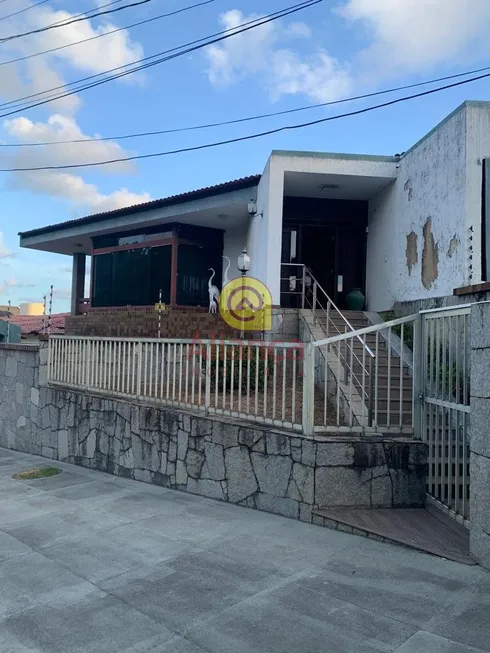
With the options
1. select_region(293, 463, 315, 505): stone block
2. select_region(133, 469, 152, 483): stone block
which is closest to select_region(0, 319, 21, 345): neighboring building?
select_region(133, 469, 152, 483): stone block

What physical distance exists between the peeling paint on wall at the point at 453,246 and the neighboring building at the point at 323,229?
2 centimetres

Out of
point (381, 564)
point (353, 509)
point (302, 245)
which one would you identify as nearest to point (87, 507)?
point (353, 509)

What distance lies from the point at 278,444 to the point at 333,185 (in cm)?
750

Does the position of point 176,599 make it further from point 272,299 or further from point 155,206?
point 155,206

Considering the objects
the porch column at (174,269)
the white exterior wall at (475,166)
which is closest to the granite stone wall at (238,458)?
the white exterior wall at (475,166)

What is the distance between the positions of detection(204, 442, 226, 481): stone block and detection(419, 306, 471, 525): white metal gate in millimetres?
2165

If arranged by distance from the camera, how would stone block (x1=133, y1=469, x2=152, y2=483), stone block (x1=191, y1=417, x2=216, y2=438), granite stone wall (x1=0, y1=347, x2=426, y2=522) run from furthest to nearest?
stone block (x1=133, y1=469, x2=152, y2=483), stone block (x1=191, y1=417, x2=216, y2=438), granite stone wall (x1=0, y1=347, x2=426, y2=522)

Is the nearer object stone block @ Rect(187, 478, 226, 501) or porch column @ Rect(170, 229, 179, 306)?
stone block @ Rect(187, 478, 226, 501)

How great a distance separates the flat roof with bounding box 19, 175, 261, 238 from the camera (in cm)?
1149

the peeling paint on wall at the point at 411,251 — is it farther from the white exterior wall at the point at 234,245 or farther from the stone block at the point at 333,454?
the stone block at the point at 333,454

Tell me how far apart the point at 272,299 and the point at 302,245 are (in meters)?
2.86

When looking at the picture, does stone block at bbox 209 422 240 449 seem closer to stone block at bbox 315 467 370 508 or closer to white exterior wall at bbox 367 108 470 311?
stone block at bbox 315 467 370 508

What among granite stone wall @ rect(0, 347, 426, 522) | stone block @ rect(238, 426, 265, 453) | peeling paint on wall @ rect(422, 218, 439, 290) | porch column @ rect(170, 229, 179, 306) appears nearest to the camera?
granite stone wall @ rect(0, 347, 426, 522)

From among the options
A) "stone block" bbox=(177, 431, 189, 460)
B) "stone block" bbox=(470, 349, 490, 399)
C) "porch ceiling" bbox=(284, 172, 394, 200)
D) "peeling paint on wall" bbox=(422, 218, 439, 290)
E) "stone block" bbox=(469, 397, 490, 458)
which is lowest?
"stone block" bbox=(177, 431, 189, 460)
